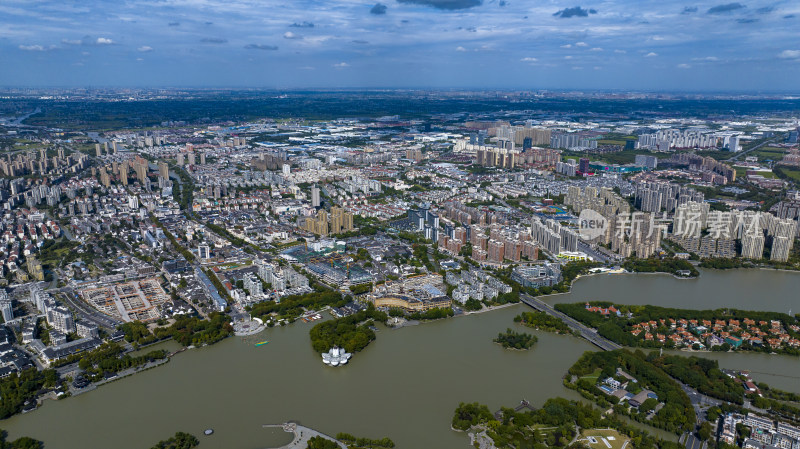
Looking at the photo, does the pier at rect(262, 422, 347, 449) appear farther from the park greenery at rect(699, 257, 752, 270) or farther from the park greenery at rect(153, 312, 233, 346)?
the park greenery at rect(699, 257, 752, 270)

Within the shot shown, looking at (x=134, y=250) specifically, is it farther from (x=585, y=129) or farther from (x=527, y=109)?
(x=527, y=109)

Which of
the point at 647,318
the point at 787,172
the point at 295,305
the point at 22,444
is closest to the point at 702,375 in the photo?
the point at 647,318

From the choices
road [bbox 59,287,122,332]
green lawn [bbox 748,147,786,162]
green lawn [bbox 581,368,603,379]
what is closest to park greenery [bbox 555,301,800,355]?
green lawn [bbox 581,368,603,379]

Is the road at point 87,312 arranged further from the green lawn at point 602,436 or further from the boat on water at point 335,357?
the green lawn at point 602,436

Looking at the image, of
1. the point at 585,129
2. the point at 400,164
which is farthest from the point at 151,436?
the point at 585,129

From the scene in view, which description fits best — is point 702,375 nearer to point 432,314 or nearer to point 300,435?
point 432,314

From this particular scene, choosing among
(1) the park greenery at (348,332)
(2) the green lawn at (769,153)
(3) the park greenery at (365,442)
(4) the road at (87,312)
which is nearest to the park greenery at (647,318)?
(1) the park greenery at (348,332)
